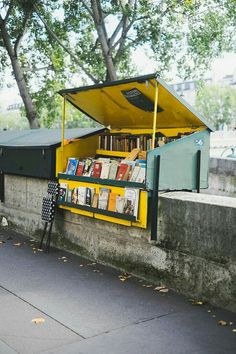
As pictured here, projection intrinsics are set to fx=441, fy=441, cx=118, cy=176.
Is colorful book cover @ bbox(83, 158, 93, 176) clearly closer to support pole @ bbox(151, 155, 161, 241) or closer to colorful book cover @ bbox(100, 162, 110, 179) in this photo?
colorful book cover @ bbox(100, 162, 110, 179)

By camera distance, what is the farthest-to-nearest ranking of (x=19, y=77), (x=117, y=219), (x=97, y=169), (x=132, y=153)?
(x=19, y=77)
(x=132, y=153)
(x=97, y=169)
(x=117, y=219)

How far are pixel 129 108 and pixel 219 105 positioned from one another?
238 feet

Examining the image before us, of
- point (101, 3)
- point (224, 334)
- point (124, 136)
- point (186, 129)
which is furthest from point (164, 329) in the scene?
point (101, 3)

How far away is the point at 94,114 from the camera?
293 inches

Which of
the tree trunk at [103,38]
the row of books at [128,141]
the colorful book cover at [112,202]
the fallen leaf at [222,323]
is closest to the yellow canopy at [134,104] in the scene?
the row of books at [128,141]

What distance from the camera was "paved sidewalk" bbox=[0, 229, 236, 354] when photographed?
3.74 metres

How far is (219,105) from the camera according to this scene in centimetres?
7600

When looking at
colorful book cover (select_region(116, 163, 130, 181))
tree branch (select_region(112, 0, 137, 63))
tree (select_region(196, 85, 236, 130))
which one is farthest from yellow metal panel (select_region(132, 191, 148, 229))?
tree (select_region(196, 85, 236, 130))

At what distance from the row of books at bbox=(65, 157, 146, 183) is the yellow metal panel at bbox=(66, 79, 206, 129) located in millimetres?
858

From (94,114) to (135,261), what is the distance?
113 inches

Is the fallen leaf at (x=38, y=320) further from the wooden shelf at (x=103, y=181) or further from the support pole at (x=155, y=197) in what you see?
the wooden shelf at (x=103, y=181)

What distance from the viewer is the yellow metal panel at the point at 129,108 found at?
18.6ft

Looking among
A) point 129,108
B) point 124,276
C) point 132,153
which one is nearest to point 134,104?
point 129,108

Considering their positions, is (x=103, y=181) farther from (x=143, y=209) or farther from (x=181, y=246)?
(x=181, y=246)
